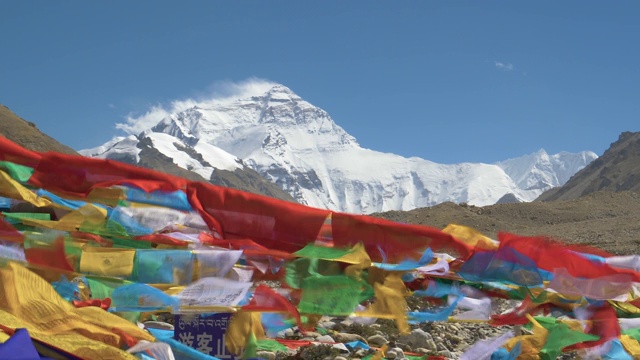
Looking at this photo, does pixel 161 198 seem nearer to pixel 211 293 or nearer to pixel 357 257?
pixel 211 293

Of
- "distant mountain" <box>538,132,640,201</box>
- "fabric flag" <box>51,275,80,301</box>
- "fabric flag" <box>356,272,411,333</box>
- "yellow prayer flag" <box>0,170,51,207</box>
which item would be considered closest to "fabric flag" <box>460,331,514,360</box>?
"fabric flag" <box>356,272,411,333</box>

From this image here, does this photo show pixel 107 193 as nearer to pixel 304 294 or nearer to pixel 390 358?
pixel 304 294

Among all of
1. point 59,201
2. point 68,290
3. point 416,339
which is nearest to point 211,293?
point 59,201

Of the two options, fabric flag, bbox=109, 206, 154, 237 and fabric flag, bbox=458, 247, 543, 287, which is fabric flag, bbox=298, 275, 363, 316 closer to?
fabric flag, bbox=458, 247, 543, 287

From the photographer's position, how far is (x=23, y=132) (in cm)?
9081

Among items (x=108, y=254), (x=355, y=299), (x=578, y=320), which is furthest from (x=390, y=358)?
(x=108, y=254)

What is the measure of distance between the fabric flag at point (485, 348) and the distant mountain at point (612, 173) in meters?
79.8

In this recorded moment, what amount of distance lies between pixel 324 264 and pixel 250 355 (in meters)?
0.85

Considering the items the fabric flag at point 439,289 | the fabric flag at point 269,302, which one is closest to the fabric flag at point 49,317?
the fabric flag at point 269,302

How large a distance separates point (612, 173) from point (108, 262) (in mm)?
100138

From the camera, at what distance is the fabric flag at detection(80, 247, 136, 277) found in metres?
3.96

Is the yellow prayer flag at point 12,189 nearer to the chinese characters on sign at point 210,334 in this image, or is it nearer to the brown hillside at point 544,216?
the chinese characters on sign at point 210,334

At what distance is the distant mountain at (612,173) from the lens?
91125 millimetres

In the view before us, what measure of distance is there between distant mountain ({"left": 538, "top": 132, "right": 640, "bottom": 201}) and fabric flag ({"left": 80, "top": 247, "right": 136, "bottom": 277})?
82.0 meters
